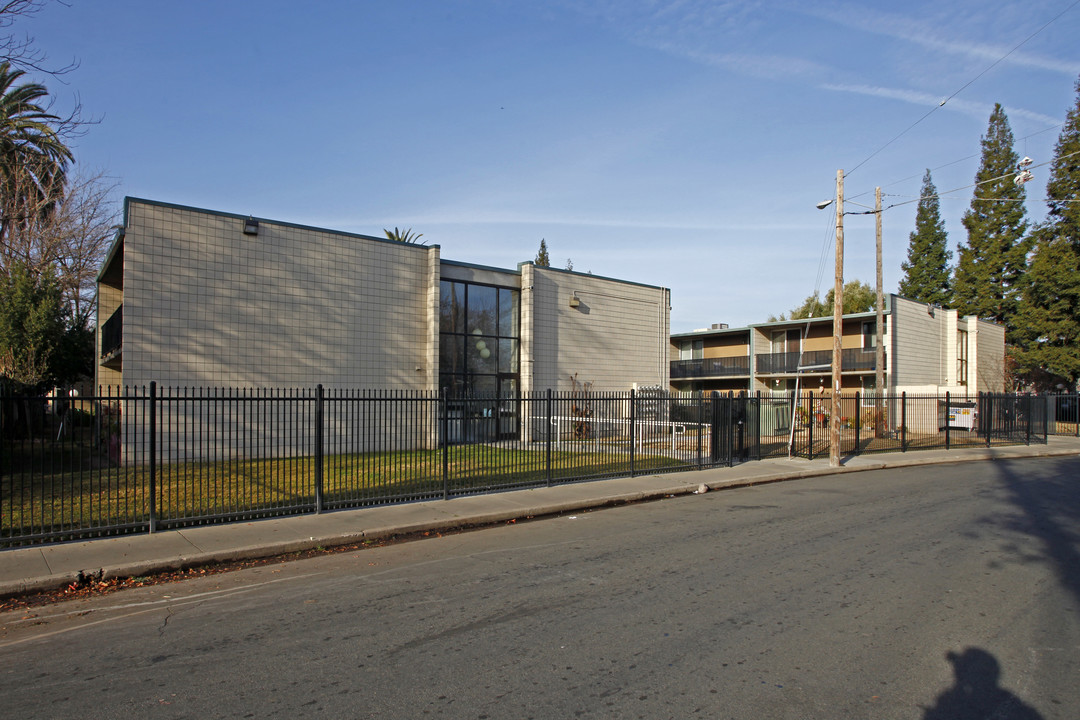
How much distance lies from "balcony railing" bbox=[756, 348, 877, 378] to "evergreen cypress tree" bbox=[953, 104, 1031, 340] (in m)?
19.7

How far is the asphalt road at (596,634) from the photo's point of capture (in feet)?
13.6

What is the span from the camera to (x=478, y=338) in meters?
23.0

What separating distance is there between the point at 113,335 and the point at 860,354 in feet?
123

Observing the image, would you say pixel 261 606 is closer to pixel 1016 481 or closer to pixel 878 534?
pixel 878 534

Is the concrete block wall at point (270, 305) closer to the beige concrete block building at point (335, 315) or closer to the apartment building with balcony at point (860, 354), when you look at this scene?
the beige concrete block building at point (335, 315)

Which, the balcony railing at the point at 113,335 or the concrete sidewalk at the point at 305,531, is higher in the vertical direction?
the balcony railing at the point at 113,335

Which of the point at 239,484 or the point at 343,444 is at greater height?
the point at 343,444

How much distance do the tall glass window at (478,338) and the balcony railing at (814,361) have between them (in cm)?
2107

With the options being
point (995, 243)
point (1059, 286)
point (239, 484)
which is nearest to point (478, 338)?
point (239, 484)

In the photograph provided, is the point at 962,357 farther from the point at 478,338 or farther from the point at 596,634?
the point at 596,634

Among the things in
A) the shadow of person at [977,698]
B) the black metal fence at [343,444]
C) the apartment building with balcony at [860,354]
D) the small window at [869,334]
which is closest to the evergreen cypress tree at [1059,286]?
the apartment building with balcony at [860,354]

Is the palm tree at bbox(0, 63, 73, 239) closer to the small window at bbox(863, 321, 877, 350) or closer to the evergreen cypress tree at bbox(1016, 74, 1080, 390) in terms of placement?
the small window at bbox(863, 321, 877, 350)

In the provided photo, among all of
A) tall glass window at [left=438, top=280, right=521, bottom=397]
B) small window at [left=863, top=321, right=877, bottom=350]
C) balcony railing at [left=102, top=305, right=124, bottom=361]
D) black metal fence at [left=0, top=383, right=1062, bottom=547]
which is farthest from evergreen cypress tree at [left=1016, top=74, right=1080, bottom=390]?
balcony railing at [left=102, top=305, right=124, bottom=361]

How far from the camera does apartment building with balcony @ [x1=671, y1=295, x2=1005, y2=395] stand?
119 ft
